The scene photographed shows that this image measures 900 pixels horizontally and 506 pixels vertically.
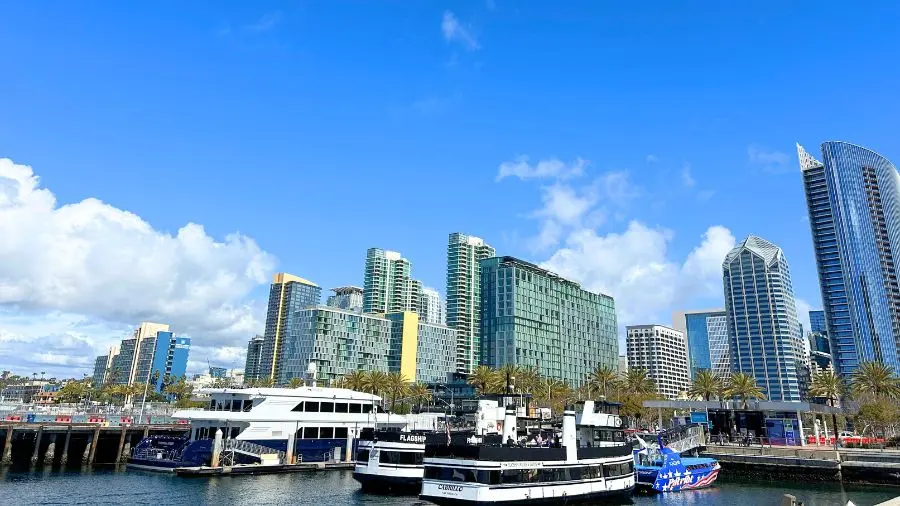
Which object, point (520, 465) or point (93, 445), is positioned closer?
point (520, 465)

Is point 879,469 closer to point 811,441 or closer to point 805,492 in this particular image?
point 805,492

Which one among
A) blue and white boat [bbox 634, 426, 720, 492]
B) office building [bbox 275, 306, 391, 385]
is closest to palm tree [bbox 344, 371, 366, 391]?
office building [bbox 275, 306, 391, 385]

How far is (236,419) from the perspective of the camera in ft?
189

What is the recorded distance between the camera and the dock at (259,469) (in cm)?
5238

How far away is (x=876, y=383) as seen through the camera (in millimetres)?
82562

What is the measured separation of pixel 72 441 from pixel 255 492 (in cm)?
3866

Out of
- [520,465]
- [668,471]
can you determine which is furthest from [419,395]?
[520,465]

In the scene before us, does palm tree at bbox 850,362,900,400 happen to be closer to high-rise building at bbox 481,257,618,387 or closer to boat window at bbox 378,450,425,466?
boat window at bbox 378,450,425,466

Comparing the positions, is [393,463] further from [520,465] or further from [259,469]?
[259,469]

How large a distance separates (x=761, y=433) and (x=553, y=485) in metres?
43.8

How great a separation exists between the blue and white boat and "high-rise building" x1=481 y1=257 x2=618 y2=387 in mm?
116317

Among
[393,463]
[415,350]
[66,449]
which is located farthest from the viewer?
[415,350]

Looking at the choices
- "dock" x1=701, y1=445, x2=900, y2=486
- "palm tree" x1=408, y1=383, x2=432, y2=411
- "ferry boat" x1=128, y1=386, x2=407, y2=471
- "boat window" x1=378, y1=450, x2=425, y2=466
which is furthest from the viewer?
"palm tree" x1=408, y1=383, x2=432, y2=411

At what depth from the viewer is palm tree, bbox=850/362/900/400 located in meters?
82.6
